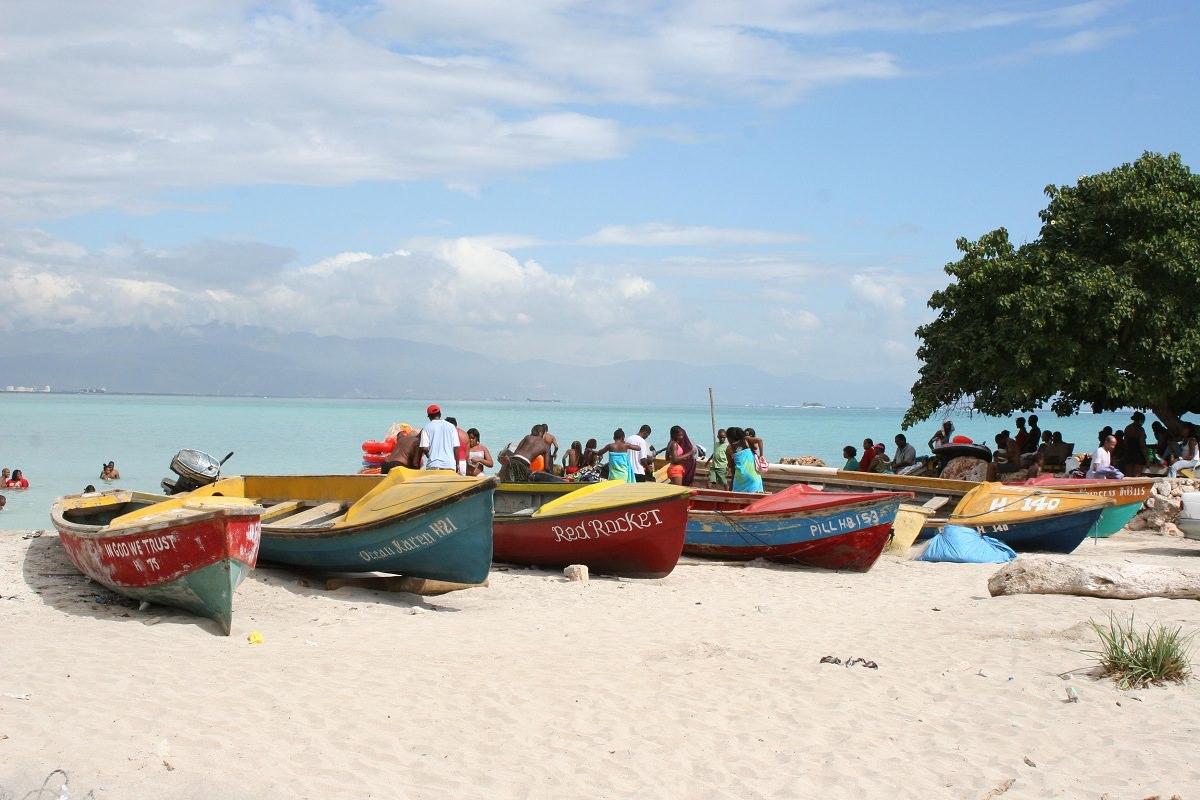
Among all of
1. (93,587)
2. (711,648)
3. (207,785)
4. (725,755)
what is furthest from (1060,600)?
(93,587)

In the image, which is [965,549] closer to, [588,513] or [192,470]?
[588,513]

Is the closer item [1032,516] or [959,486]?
[1032,516]

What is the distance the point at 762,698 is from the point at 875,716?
2.35 ft

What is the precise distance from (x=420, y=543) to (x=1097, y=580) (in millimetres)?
6218

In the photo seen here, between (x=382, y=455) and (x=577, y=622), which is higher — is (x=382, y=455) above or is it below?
above

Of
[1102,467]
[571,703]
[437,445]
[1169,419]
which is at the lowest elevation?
[571,703]

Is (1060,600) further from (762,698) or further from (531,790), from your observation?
(531,790)

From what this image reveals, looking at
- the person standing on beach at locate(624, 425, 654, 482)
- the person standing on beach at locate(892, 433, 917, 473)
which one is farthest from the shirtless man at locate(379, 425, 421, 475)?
the person standing on beach at locate(892, 433, 917, 473)

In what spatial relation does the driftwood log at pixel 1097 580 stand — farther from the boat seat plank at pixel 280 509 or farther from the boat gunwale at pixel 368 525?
the boat seat plank at pixel 280 509

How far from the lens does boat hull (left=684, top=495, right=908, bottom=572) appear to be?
12609 mm

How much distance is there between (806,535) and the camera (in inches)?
509

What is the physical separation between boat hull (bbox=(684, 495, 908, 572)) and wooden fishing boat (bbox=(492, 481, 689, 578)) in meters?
1.63

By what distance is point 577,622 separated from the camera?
9633 millimetres

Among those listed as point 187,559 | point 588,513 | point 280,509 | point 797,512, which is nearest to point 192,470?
point 280,509
